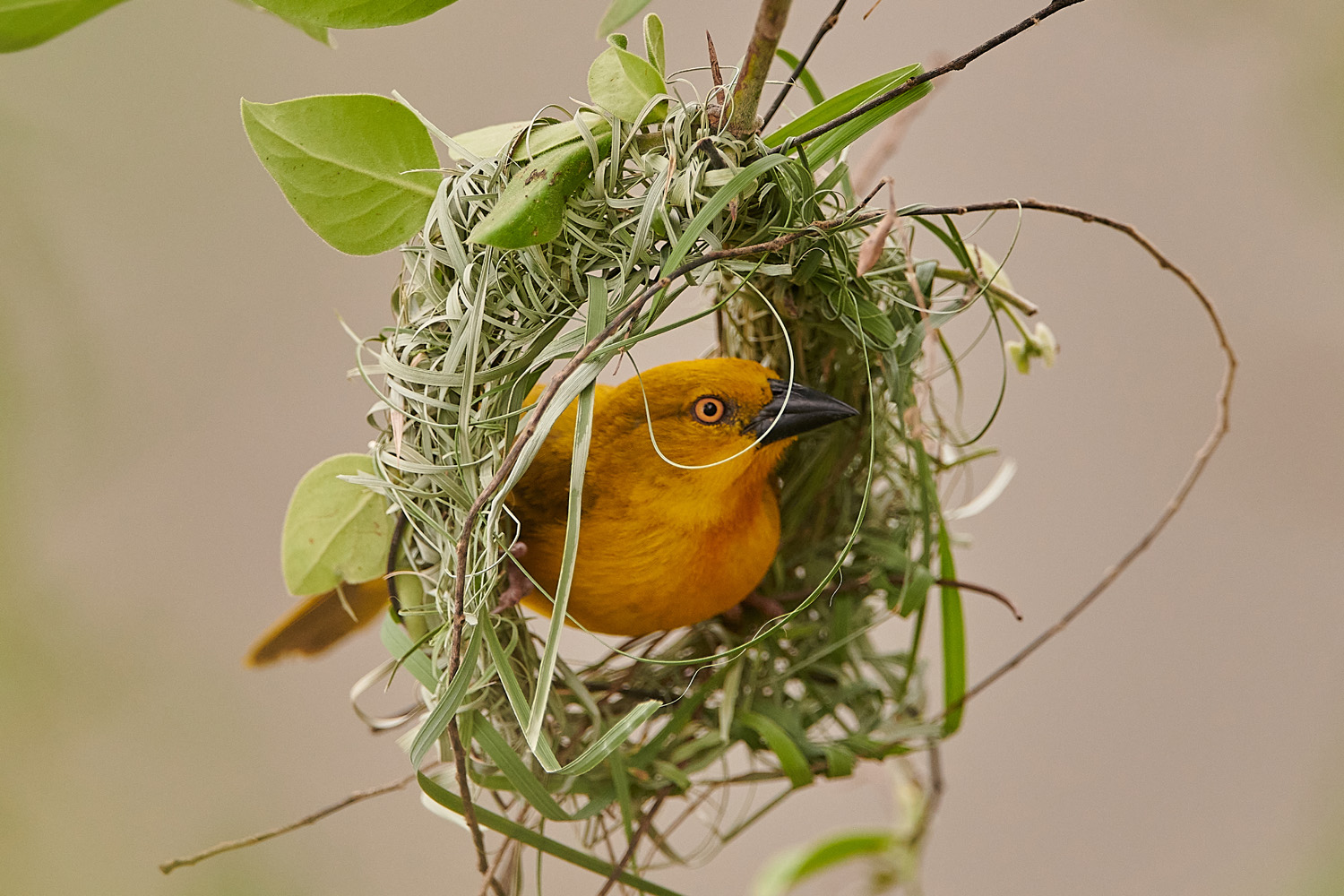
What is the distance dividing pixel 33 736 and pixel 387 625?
1386 mm

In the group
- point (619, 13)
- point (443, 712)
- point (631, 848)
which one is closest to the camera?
point (619, 13)

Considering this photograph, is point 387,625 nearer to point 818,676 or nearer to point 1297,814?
point 818,676

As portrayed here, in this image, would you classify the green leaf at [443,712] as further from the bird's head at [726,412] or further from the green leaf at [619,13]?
the green leaf at [619,13]

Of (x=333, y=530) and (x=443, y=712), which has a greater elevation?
(x=333, y=530)

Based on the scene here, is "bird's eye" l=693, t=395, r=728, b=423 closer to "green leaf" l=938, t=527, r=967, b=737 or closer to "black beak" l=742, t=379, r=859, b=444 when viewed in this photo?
"black beak" l=742, t=379, r=859, b=444

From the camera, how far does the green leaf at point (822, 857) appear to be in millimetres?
939

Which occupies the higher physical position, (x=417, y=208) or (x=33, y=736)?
(x=417, y=208)

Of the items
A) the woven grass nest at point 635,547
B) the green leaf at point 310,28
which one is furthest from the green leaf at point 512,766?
the green leaf at point 310,28

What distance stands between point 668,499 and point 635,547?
0.05 m

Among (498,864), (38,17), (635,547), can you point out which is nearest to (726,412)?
(635,547)

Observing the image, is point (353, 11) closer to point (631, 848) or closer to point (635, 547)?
point (635, 547)

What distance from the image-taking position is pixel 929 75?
0.46 m

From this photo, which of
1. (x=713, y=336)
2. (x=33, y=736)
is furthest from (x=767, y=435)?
(x=33, y=736)

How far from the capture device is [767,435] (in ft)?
2.23
